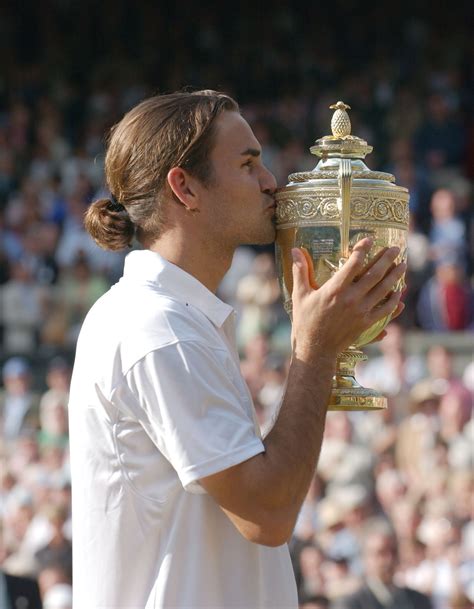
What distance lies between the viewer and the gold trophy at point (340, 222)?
3094 millimetres

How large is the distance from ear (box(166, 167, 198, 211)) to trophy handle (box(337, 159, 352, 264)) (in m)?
0.32

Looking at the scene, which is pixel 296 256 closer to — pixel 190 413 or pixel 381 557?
pixel 190 413

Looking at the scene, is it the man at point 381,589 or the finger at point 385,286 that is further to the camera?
the man at point 381,589

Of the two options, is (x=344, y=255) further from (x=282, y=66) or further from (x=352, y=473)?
(x=282, y=66)

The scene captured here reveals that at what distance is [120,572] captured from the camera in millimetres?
2773

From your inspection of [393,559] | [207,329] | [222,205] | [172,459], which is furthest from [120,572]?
[393,559]

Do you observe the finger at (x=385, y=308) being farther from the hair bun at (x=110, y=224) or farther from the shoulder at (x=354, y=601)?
the shoulder at (x=354, y=601)

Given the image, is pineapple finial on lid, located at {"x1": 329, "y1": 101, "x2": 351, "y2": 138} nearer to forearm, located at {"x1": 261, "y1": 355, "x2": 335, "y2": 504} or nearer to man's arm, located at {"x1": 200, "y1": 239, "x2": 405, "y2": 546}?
man's arm, located at {"x1": 200, "y1": 239, "x2": 405, "y2": 546}

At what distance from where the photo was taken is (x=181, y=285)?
293 cm

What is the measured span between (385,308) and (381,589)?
473 cm

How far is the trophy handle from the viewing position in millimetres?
3089

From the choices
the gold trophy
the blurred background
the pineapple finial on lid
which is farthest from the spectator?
the gold trophy


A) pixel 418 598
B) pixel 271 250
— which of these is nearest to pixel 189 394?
pixel 418 598

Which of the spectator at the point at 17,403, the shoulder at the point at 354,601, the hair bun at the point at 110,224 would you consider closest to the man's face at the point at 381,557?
the shoulder at the point at 354,601
